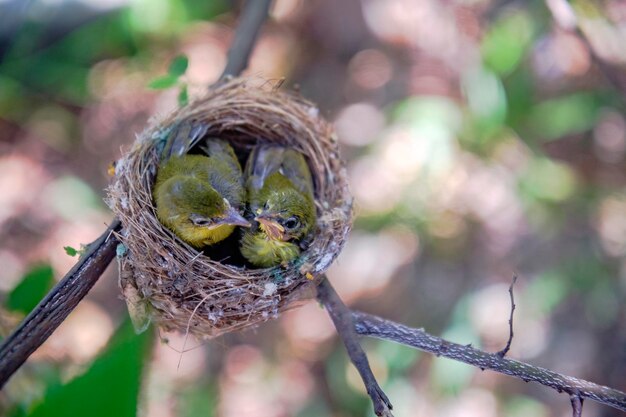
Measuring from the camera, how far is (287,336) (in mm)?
3928

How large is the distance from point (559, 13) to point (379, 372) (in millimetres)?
2515

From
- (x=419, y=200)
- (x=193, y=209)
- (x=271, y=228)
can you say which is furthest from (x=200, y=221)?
(x=419, y=200)

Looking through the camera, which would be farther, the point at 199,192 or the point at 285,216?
the point at 285,216

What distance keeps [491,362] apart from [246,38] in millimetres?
2071

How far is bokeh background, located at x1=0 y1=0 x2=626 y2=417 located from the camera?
3781 millimetres

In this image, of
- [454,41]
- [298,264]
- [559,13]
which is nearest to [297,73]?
[454,41]

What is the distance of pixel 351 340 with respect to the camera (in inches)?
83.8

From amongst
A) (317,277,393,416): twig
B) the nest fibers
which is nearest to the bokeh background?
the nest fibers

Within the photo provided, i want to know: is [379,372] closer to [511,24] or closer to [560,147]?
[560,147]

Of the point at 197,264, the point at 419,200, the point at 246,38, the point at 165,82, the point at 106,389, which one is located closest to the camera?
the point at 106,389

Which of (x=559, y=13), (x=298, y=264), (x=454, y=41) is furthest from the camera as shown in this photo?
(x=454, y=41)

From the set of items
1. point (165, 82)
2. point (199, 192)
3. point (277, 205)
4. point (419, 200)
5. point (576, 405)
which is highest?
point (165, 82)

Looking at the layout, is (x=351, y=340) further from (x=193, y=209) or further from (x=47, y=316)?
(x=47, y=316)

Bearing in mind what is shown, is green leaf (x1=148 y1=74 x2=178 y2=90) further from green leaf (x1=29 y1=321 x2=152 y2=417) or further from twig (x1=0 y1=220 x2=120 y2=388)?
green leaf (x1=29 y1=321 x2=152 y2=417)
